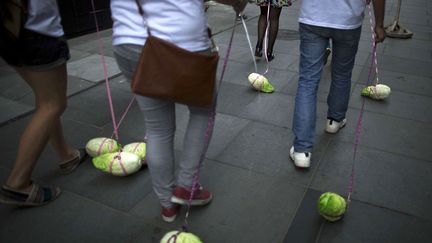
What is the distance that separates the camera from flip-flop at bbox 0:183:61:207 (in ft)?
7.81

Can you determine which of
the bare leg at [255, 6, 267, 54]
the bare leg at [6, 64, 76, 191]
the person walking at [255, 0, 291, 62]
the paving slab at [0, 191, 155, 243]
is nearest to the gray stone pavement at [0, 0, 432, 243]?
the paving slab at [0, 191, 155, 243]

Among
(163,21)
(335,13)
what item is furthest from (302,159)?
(163,21)

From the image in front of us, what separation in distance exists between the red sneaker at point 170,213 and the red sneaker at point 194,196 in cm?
6

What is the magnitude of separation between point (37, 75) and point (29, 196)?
0.77 metres

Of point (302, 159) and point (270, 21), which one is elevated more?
point (270, 21)

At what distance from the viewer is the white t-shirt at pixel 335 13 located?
2.64 metres

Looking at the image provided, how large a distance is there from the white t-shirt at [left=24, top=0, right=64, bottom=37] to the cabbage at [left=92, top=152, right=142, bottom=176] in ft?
2.97

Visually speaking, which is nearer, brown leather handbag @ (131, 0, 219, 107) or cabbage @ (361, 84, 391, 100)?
brown leather handbag @ (131, 0, 219, 107)

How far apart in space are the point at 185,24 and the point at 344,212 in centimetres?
152

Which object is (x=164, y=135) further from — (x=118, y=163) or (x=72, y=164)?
(x=72, y=164)

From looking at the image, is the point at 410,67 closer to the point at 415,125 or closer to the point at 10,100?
the point at 415,125

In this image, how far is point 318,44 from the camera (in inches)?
110

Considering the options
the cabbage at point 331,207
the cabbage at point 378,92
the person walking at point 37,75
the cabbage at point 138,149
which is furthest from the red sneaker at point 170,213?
the cabbage at point 378,92

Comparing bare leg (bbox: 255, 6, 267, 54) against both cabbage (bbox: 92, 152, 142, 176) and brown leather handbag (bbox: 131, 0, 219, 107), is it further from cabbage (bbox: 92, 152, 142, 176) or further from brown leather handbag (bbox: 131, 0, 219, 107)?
brown leather handbag (bbox: 131, 0, 219, 107)
